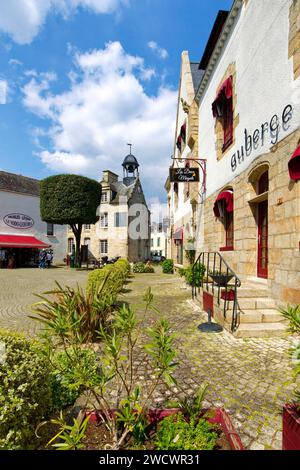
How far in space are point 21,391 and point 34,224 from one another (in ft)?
92.7

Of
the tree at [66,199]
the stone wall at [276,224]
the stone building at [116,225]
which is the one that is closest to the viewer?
the stone wall at [276,224]

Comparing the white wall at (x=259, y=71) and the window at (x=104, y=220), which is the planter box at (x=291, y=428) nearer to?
the white wall at (x=259, y=71)

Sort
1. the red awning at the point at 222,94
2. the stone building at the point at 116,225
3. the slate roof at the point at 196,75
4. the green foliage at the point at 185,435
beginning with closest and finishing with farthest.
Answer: the green foliage at the point at 185,435 < the red awning at the point at 222,94 < the slate roof at the point at 196,75 < the stone building at the point at 116,225

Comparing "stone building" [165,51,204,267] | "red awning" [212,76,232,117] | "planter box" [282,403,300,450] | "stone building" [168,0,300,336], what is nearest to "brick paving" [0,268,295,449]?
"planter box" [282,403,300,450]

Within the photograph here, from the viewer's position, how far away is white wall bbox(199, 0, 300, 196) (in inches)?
203

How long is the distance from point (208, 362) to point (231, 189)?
6.17 m

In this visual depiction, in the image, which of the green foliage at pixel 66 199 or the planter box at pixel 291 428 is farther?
the green foliage at pixel 66 199

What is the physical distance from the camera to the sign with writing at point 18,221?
24344 mm

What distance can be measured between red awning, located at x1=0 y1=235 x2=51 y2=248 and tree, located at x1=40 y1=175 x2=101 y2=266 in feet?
14.2

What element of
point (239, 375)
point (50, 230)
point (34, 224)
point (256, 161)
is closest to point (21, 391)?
point (239, 375)

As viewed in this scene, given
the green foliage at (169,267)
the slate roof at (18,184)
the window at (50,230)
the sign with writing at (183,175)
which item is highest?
the slate roof at (18,184)

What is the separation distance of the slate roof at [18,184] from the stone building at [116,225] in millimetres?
6987

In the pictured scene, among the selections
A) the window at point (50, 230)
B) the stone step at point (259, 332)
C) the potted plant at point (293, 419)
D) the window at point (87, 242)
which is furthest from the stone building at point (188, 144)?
the window at point (50, 230)

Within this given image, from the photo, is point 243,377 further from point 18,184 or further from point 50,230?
point 18,184
